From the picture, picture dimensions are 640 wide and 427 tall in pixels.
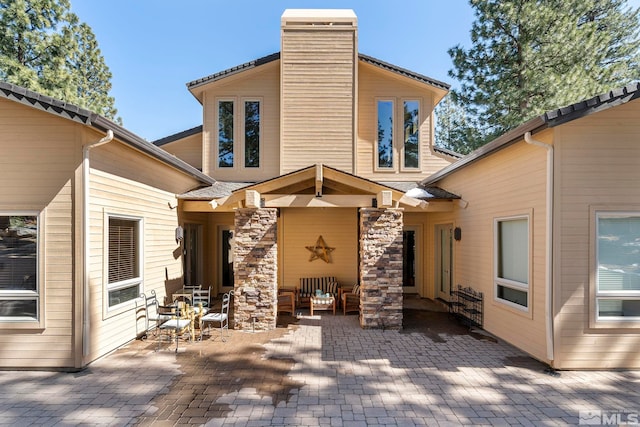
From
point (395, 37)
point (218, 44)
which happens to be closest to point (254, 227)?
point (218, 44)

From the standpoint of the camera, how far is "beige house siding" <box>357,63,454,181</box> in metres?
11.0

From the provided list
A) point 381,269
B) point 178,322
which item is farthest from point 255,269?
point 381,269

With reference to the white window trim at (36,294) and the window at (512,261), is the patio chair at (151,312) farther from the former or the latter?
the window at (512,261)

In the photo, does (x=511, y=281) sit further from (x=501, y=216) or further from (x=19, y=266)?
(x=19, y=266)

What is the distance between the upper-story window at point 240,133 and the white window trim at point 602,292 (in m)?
9.10

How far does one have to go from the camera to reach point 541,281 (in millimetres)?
5367

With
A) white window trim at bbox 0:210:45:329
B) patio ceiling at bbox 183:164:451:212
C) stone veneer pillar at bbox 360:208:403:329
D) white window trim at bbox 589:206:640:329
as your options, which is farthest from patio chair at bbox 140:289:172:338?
white window trim at bbox 589:206:640:329

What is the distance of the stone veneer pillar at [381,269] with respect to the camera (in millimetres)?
7348

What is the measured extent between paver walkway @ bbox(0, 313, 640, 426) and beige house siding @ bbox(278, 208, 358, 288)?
4298 millimetres

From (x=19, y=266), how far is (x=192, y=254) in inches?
200

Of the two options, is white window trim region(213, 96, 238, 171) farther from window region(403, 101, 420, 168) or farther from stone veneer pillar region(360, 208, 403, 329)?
window region(403, 101, 420, 168)

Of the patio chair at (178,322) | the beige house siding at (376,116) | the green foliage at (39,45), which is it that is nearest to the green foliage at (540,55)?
the beige house siding at (376,116)

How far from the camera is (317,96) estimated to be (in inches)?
413

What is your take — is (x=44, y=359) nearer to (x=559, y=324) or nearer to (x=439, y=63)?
(x=559, y=324)
